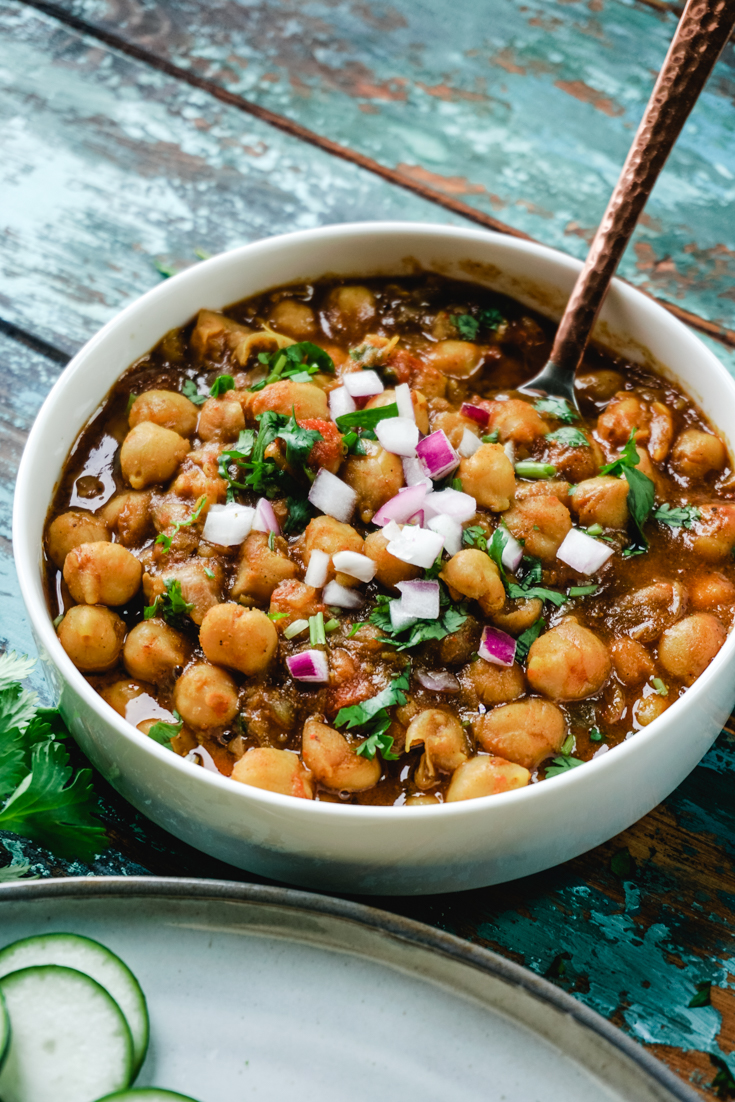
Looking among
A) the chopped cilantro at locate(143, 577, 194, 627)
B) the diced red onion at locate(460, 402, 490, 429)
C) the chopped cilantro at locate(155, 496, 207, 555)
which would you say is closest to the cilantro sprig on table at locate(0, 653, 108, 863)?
the chopped cilantro at locate(143, 577, 194, 627)

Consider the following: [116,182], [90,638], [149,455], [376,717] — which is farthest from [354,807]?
[116,182]

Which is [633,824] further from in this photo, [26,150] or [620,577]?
[26,150]

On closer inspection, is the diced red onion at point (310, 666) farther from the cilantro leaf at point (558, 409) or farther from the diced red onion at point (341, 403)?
the cilantro leaf at point (558, 409)

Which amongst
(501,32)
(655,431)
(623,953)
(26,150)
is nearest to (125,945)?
(623,953)

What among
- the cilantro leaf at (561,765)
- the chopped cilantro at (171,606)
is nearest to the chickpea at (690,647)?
the cilantro leaf at (561,765)

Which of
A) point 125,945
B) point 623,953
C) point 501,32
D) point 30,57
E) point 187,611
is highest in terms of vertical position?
point 501,32

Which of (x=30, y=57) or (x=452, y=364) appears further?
(x=30, y=57)
